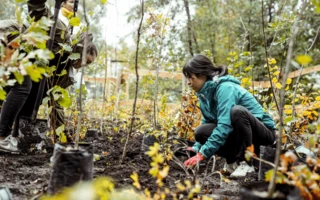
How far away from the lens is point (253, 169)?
9.24 ft

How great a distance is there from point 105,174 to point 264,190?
4.25 ft

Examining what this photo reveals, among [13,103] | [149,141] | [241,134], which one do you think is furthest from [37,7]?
[241,134]

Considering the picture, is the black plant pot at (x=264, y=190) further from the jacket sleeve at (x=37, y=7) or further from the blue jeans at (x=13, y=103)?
the blue jeans at (x=13, y=103)

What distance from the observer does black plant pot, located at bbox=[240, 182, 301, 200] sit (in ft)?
3.96

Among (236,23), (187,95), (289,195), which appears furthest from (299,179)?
(236,23)

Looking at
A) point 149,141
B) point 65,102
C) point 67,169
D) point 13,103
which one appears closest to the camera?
point 67,169

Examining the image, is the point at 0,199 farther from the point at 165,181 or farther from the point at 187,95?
the point at 187,95

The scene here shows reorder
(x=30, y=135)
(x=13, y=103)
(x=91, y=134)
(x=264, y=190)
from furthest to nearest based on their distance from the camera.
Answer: (x=91, y=134)
(x=30, y=135)
(x=13, y=103)
(x=264, y=190)

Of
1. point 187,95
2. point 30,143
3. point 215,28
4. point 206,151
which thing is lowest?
point 30,143

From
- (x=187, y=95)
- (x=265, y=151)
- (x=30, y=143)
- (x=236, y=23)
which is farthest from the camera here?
(x=236, y=23)

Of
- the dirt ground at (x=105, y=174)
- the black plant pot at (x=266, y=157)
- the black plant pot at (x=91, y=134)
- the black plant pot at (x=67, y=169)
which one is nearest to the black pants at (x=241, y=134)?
the dirt ground at (x=105, y=174)

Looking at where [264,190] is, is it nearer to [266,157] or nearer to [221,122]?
[266,157]

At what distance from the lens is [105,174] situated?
7.85ft

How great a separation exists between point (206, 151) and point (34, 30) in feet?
4.92
